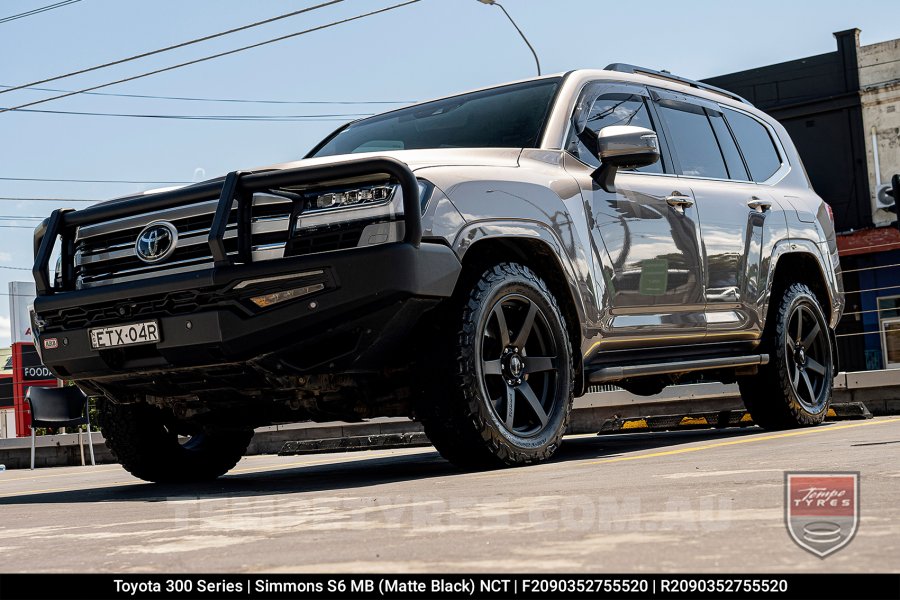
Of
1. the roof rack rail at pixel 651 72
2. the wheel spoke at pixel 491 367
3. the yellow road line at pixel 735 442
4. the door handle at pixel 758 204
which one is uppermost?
the roof rack rail at pixel 651 72

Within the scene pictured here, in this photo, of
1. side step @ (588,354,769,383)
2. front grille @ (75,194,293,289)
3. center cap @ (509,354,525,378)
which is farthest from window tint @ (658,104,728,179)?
front grille @ (75,194,293,289)

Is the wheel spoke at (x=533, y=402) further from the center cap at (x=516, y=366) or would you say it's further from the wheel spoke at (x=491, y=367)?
the wheel spoke at (x=491, y=367)

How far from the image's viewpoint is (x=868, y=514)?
2916 mm

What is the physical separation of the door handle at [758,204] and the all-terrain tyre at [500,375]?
233cm

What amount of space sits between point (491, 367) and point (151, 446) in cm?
200

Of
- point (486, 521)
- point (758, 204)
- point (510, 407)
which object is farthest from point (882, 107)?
point (486, 521)

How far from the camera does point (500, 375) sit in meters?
5.12

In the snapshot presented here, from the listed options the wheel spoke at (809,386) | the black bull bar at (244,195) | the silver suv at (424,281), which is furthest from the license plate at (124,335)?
the wheel spoke at (809,386)

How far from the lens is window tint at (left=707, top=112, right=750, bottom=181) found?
7.47m

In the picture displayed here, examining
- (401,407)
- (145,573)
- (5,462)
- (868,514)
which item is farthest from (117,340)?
(5,462)

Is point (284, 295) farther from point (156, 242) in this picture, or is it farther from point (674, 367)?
point (674, 367)

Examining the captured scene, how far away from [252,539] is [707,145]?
16.2 feet

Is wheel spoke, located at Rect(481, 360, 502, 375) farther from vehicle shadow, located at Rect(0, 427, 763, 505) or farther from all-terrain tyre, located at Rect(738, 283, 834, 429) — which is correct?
all-terrain tyre, located at Rect(738, 283, 834, 429)

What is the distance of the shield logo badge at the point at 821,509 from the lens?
2.50m
